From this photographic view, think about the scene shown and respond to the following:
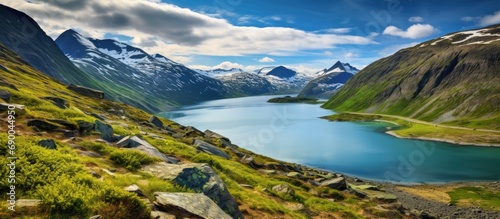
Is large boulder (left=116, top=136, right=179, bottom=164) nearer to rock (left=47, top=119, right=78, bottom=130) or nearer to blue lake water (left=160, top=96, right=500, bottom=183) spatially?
rock (left=47, top=119, right=78, bottom=130)

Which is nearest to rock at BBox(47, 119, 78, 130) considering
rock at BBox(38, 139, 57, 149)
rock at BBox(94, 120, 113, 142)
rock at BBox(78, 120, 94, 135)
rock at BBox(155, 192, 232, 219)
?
rock at BBox(78, 120, 94, 135)

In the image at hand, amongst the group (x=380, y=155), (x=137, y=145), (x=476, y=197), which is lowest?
(x=137, y=145)

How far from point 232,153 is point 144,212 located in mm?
38984

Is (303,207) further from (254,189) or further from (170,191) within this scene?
(170,191)

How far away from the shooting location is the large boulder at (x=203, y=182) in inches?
616

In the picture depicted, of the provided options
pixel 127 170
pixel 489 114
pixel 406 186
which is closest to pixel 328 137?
pixel 406 186

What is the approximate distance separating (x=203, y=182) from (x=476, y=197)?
76.1m

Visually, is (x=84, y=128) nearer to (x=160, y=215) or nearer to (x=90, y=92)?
(x=160, y=215)

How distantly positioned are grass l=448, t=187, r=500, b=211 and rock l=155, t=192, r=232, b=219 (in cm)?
7006

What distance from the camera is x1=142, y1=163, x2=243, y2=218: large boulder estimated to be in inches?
616

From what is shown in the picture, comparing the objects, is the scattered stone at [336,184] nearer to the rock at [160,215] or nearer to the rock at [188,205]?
the rock at [188,205]

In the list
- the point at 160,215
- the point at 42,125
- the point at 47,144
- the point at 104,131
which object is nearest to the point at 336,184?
the point at 104,131

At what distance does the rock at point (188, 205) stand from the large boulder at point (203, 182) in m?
1.91

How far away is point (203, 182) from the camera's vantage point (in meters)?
16.1
